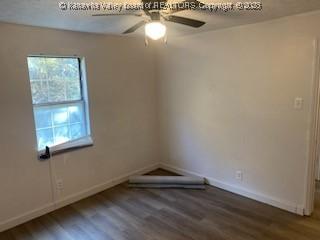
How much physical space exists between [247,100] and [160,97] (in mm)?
1554

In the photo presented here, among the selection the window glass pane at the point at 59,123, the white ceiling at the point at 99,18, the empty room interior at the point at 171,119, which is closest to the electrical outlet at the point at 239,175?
the empty room interior at the point at 171,119

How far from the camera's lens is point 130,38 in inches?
150

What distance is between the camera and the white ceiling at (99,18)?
209 centimetres

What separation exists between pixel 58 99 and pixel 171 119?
1.79 metres

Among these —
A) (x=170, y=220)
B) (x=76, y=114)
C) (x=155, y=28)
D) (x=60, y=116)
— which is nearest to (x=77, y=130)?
(x=76, y=114)

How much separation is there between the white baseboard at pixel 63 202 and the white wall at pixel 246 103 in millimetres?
900

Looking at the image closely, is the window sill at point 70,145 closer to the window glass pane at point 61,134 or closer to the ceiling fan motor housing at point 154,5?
the window glass pane at point 61,134

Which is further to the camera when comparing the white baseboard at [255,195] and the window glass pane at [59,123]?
the window glass pane at [59,123]

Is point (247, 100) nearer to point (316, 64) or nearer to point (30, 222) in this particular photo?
point (316, 64)

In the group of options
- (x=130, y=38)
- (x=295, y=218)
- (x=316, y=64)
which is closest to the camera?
(x=316, y=64)

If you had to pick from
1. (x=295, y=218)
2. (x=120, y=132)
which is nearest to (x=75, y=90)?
(x=120, y=132)

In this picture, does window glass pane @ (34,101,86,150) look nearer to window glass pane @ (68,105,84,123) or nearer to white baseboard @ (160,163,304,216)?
window glass pane @ (68,105,84,123)

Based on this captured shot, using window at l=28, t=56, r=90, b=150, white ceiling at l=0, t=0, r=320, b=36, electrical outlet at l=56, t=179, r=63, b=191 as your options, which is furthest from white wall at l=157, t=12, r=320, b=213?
electrical outlet at l=56, t=179, r=63, b=191

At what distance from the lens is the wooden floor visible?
2.62 metres
